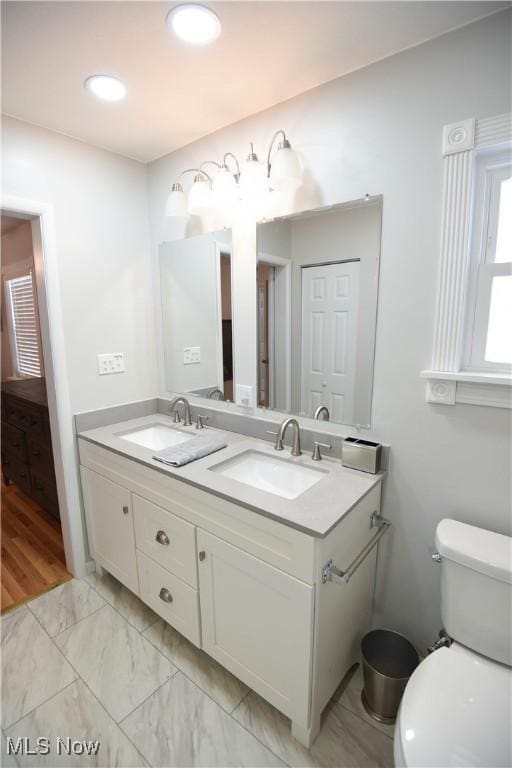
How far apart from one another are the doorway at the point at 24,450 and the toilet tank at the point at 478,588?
2.02 m

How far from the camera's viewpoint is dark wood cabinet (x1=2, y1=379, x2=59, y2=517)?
249cm

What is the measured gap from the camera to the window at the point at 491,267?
117cm

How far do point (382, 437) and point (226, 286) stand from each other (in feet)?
3.52

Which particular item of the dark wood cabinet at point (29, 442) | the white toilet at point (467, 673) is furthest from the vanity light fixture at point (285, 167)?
the dark wood cabinet at point (29, 442)

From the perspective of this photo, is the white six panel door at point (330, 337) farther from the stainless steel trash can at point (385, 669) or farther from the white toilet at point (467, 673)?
the stainless steel trash can at point (385, 669)

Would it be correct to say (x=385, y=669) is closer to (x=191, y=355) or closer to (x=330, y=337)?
(x=330, y=337)

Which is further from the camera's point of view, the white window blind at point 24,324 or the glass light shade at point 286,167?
the white window blind at point 24,324

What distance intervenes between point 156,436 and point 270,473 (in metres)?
0.84

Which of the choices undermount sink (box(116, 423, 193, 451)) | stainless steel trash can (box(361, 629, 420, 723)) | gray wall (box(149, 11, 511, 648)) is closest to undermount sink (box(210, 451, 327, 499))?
gray wall (box(149, 11, 511, 648))

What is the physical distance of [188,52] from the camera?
1228 millimetres

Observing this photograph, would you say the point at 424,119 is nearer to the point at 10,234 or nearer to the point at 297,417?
the point at 297,417

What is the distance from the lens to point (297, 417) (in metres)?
1.70

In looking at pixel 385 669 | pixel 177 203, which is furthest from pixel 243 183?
pixel 385 669

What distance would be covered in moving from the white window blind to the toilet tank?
11.9 ft
